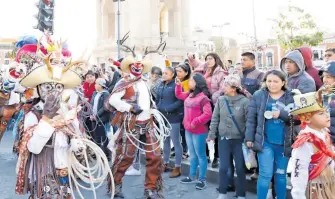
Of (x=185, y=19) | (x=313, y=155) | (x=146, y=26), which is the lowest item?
(x=313, y=155)

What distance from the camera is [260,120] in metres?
4.19

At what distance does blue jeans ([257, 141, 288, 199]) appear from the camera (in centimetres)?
415

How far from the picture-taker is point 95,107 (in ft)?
24.2

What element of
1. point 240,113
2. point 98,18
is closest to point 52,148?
point 240,113

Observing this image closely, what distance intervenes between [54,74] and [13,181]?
337cm

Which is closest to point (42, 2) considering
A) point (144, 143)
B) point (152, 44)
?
point (144, 143)

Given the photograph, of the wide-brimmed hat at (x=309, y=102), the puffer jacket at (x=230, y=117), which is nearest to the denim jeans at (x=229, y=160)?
the puffer jacket at (x=230, y=117)

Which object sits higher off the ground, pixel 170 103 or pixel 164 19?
pixel 164 19

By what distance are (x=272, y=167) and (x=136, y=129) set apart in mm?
1808

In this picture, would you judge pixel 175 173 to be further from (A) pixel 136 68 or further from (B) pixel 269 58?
(B) pixel 269 58

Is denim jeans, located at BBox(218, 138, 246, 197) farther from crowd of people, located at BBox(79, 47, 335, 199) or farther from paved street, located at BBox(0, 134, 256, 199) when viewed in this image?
paved street, located at BBox(0, 134, 256, 199)

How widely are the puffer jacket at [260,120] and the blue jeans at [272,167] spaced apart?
0.09 m

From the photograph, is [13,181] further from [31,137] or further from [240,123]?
[240,123]

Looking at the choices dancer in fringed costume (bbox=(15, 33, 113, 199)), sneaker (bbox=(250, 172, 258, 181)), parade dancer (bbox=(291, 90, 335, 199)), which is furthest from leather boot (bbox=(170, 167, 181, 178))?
parade dancer (bbox=(291, 90, 335, 199))
